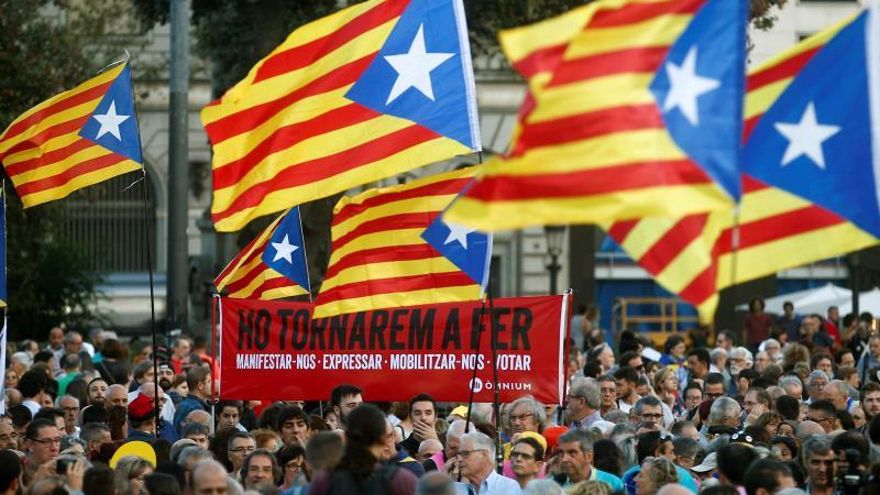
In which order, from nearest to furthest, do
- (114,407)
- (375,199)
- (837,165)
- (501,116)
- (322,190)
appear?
(837,165) → (322,190) → (375,199) → (114,407) → (501,116)

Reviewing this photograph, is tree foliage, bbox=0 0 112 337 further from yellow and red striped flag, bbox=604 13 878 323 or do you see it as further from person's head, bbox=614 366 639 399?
yellow and red striped flag, bbox=604 13 878 323

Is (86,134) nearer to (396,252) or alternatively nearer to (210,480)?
(396,252)

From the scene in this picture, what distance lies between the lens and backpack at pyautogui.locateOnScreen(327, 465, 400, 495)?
31.3 feet

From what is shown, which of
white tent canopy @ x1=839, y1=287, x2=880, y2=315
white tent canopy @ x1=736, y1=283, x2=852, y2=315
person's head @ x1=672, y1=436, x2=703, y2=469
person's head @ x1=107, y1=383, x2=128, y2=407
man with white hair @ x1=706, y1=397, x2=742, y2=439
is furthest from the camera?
white tent canopy @ x1=736, y1=283, x2=852, y2=315

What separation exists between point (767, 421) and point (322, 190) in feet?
11.4

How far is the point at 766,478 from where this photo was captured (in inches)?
422

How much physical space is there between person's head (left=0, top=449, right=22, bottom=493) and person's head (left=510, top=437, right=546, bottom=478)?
2905 millimetres

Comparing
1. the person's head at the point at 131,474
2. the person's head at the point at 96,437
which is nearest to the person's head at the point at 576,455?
the person's head at the point at 131,474

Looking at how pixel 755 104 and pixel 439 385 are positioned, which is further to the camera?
pixel 439 385

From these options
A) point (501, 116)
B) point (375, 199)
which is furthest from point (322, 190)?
point (501, 116)

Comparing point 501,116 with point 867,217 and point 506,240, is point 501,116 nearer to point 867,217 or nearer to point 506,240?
point 506,240

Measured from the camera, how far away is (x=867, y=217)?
10828 mm

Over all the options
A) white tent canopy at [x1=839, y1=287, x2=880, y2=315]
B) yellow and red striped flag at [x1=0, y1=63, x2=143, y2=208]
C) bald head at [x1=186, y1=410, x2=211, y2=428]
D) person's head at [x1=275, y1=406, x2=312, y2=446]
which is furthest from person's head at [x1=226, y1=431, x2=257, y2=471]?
white tent canopy at [x1=839, y1=287, x2=880, y2=315]

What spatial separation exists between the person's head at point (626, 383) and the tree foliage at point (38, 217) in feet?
46.1
